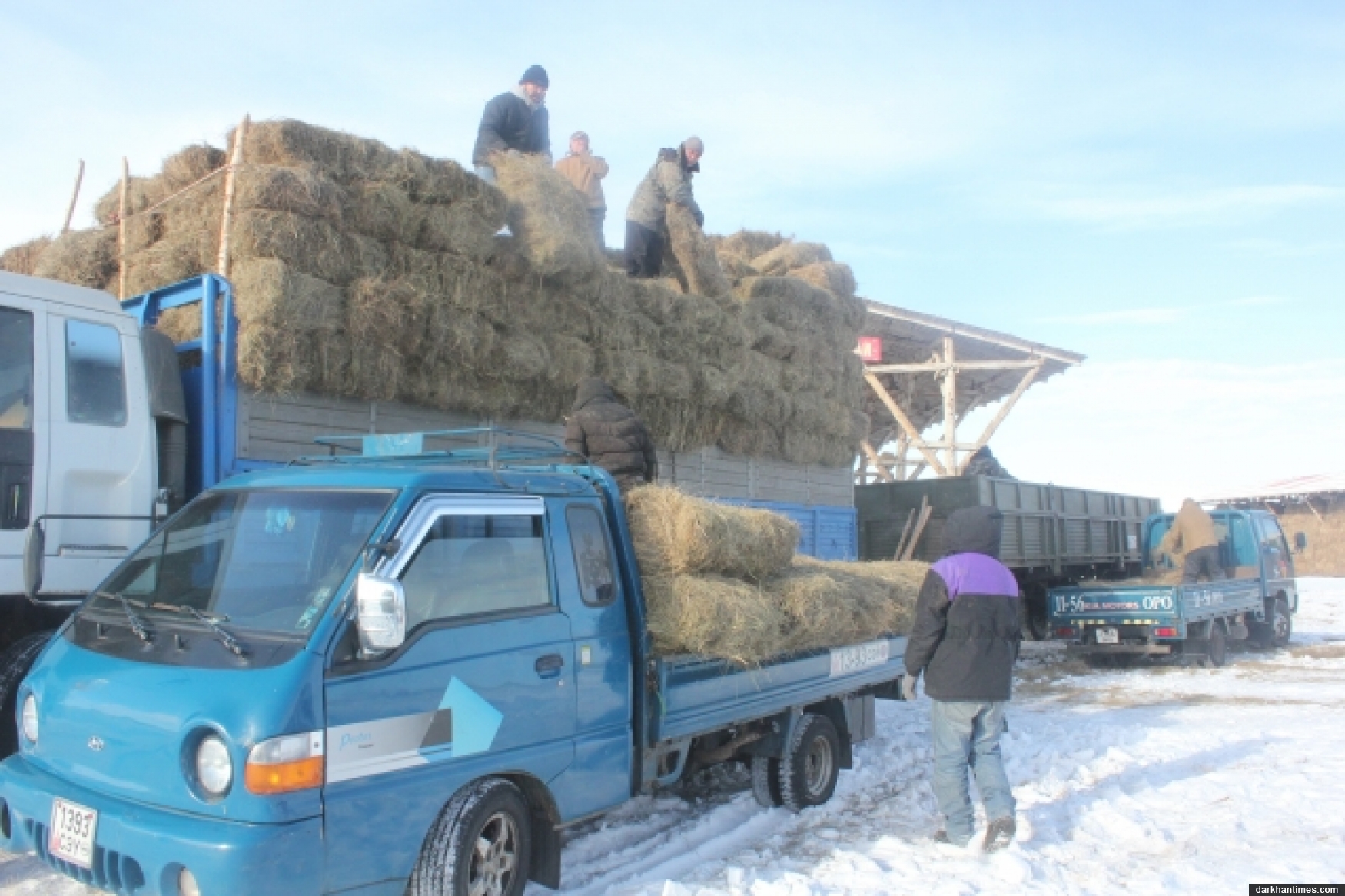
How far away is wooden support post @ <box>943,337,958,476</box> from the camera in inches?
755

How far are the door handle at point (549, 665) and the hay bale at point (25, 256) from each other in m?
5.79

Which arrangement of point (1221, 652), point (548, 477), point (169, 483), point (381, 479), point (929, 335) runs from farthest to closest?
point (929, 335)
point (1221, 652)
point (169, 483)
point (548, 477)
point (381, 479)

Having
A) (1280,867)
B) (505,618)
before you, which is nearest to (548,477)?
(505,618)

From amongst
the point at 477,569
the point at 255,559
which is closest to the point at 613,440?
the point at 477,569

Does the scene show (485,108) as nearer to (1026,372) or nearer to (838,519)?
(838,519)

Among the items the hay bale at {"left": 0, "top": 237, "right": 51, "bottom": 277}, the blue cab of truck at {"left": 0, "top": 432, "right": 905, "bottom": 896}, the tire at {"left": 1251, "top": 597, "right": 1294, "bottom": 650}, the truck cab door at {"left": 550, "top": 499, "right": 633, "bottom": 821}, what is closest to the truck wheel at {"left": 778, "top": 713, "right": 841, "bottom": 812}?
the blue cab of truck at {"left": 0, "top": 432, "right": 905, "bottom": 896}

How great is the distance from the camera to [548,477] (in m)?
4.86

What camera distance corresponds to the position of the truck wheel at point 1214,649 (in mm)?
13516

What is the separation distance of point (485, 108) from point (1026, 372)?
1382 centimetres

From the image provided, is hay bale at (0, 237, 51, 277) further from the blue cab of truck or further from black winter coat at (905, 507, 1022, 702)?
black winter coat at (905, 507, 1022, 702)

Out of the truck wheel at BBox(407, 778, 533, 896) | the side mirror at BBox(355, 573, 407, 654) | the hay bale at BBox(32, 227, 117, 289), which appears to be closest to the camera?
the side mirror at BBox(355, 573, 407, 654)

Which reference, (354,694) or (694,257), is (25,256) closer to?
(694,257)

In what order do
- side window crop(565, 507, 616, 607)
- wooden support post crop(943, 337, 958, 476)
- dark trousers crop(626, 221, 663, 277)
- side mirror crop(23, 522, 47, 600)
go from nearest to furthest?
1. side mirror crop(23, 522, 47, 600)
2. side window crop(565, 507, 616, 607)
3. dark trousers crop(626, 221, 663, 277)
4. wooden support post crop(943, 337, 958, 476)

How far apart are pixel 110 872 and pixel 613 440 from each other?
341 cm
